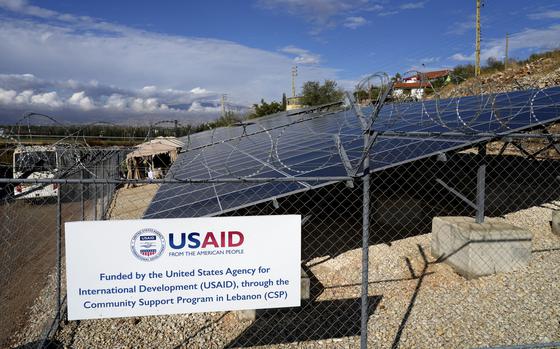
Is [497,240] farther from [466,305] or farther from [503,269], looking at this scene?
[466,305]

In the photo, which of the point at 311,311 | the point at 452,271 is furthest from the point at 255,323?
the point at 452,271

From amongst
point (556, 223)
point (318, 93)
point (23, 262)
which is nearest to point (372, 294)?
point (556, 223)

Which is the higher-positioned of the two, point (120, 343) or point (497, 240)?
point (497, 240)

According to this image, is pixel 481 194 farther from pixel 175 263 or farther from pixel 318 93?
pixel 318 93

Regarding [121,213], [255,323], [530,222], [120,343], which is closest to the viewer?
[120,343]

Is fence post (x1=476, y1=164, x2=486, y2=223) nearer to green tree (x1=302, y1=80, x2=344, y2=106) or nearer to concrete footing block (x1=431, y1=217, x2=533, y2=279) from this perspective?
concrete footing block (x1=431, y1=217, x2=533, y2=279)

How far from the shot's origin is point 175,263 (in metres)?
3.68

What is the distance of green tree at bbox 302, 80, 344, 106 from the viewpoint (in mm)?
55656

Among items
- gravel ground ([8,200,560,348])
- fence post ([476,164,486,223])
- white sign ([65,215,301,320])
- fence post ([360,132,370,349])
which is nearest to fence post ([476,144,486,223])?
fence post ([476,164,486,223])

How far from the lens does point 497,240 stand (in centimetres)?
687

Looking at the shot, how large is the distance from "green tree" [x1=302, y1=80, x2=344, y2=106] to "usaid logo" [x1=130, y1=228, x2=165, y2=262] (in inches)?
2050

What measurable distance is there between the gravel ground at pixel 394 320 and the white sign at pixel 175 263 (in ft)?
5.96

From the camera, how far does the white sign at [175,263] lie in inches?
142

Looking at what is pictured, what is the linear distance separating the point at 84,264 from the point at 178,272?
0.83 metres
